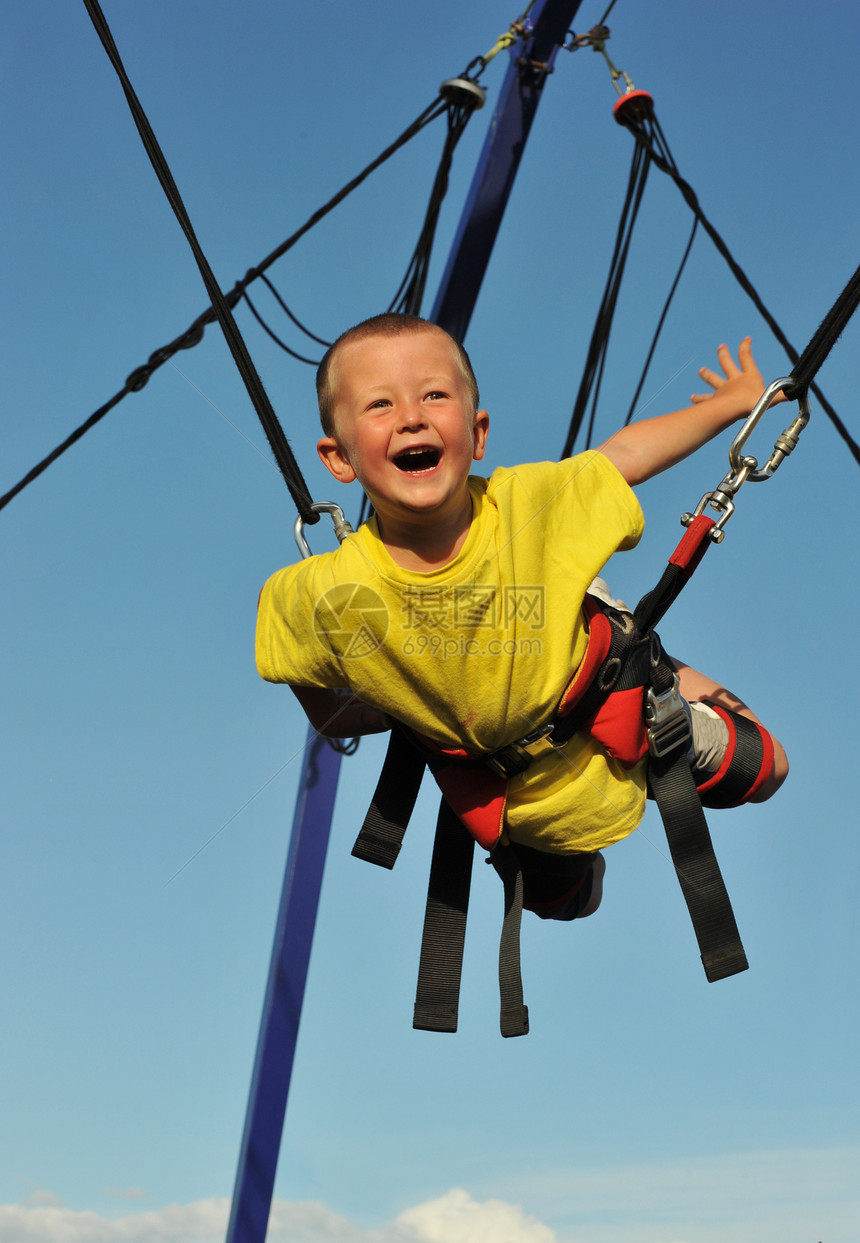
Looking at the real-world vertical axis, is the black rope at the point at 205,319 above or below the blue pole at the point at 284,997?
above

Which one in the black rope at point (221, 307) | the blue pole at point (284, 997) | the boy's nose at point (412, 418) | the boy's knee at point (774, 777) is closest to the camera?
the boy's nose at point (412, 418)

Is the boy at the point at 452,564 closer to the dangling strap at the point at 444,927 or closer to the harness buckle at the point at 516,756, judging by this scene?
the harness buckle at the point at 516,756

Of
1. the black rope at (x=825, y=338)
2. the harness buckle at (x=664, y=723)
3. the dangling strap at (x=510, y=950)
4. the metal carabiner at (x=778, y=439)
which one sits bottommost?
the dangling strap at (x=510, y=950)

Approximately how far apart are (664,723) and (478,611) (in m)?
0.46

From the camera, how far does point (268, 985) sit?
3.98m

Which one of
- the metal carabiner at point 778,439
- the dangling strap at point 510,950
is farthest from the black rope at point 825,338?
the dangling strap at point 510,950

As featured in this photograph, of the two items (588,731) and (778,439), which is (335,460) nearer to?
(588,731)

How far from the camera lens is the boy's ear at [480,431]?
6.69 feet

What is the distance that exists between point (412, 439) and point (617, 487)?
369 millimetres

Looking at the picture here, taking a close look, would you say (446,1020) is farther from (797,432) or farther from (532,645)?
(797,432)

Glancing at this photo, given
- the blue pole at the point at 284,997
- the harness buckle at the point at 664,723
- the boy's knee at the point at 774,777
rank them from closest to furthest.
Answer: the harness buckle at the point at 664,723 → the boy's knee at the point at 774,777 → the blue pole at the point at 284,997

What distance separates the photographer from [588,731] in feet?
6.73

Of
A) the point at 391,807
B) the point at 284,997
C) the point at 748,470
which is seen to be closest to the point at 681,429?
the point at 748,470

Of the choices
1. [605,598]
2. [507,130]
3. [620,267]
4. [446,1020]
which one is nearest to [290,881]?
[446,1020]
